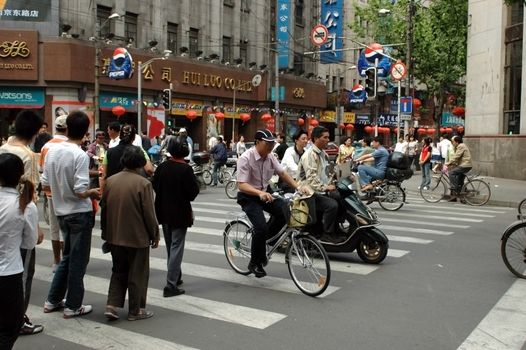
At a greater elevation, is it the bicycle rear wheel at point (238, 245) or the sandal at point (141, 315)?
the bicycle rear wheel at point (238, 245)

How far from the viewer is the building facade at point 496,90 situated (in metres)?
23.1

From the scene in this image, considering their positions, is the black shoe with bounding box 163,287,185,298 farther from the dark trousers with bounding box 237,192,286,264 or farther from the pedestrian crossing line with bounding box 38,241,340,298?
the dark trousers with bounding box 237,192,286,264

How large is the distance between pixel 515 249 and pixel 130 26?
28.2 m

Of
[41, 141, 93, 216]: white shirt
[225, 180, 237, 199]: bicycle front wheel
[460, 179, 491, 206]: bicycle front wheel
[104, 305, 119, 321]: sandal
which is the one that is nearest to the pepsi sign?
[225, 180, 237, 199]: bicycle front wheel

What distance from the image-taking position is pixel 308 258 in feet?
21.1

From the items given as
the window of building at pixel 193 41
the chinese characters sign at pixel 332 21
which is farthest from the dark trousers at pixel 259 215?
the chinese characters sign at pixel 332 21

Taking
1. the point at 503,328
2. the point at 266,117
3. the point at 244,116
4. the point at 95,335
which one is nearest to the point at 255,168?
the point at 95,335

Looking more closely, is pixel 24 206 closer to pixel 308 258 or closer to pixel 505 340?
pixel 308 258

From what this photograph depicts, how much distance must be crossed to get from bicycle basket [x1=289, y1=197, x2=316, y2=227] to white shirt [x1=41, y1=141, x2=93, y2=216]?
7.52ft

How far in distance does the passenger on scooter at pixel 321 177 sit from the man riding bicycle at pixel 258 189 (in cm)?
81

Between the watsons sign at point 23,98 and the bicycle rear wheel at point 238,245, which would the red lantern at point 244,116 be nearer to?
the watsons sign at point 23,98

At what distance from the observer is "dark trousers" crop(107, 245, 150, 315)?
5.52 metres

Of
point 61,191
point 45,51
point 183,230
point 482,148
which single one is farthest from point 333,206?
point 45,51

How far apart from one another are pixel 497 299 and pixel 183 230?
140 inches
